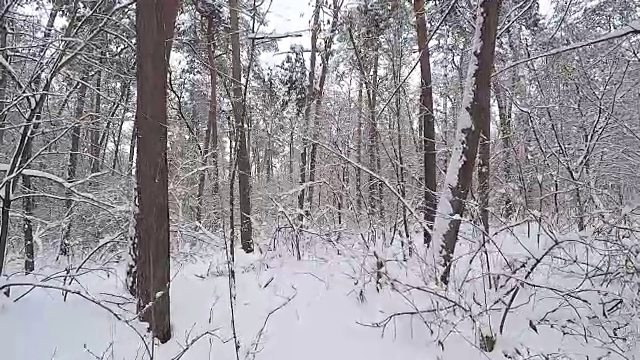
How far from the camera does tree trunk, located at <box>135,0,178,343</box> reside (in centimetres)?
356

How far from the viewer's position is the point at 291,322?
143 inches

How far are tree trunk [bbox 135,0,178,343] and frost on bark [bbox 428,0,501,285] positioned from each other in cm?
228

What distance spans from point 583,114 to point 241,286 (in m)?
7.79

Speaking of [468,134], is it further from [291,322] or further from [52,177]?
[52,177]

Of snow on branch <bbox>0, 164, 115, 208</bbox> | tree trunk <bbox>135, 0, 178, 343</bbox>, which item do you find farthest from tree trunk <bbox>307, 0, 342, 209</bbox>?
tree trunk <bbox>135, 0, 178, 343</bbox>

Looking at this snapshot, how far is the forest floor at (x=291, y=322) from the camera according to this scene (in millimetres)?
3119

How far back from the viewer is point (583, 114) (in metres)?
8.90

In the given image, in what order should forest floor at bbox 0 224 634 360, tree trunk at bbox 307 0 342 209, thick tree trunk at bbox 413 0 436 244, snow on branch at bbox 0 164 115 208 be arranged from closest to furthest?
1. forest floor at bbox 0 224 634 360
2. snow on branch at bbox 0 164 115 208
3. thick tree trunk at bbox 413 0 436 244
4. tree trunk at bbox 307 0 342 209

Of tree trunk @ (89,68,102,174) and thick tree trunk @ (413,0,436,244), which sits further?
thick tree trunk @ (413,0,436,244)

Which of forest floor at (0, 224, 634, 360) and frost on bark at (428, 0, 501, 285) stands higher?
frost on bark at (428, 0, 501, 285)

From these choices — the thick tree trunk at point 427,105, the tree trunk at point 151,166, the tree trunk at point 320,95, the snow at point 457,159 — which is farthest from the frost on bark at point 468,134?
the tree trunk at point 320,95

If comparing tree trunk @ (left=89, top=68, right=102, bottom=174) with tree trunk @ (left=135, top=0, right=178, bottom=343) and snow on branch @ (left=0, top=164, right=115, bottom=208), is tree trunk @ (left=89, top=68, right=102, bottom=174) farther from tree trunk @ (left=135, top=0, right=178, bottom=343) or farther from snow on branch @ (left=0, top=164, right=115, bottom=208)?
tree trunk @ (left=135, top=0, right=178, bottom=343)

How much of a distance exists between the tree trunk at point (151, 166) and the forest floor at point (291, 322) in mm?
333

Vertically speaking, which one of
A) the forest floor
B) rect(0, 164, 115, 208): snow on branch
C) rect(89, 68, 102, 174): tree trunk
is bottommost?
the forest floor
